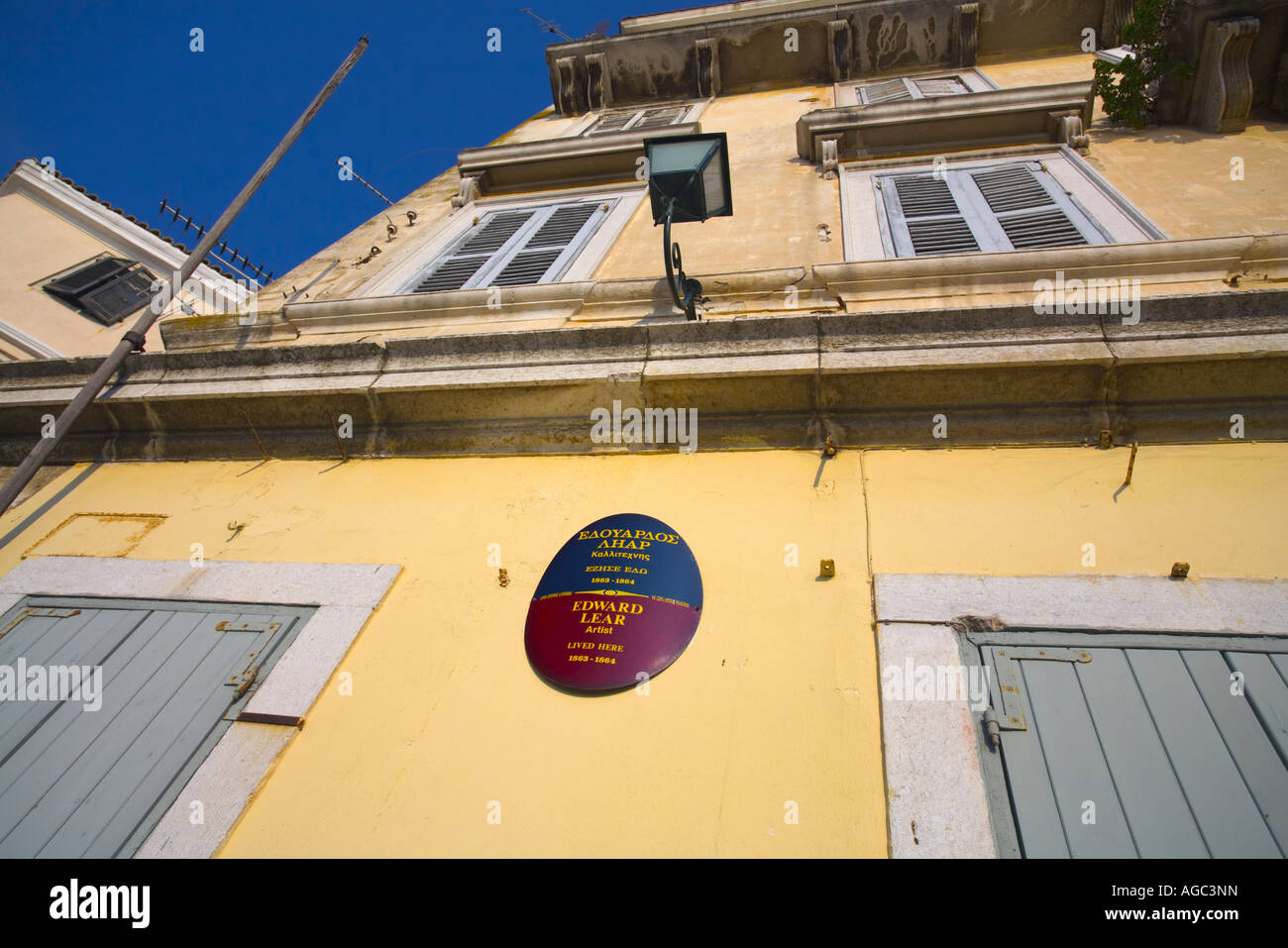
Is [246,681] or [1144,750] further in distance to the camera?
[246,681]

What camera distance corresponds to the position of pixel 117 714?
11.5 feet

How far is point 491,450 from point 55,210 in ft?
41.7

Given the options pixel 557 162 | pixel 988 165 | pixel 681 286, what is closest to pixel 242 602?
pixel 681 286

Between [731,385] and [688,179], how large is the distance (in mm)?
1563

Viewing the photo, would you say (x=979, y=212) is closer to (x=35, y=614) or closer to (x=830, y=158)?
(x=830, y=158)

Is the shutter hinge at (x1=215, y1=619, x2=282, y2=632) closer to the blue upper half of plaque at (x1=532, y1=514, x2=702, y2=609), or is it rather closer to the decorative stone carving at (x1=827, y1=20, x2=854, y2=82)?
the blue upper half of plaque at (x1=532, y1=514, x2=702, y2=609)

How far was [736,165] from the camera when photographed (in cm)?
838

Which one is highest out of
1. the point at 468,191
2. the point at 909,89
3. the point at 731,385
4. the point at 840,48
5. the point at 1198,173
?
the point at 840,48

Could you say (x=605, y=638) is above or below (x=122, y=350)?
below

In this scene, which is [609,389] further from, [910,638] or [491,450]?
[910,638]

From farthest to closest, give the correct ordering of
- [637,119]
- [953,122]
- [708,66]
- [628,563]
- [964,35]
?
1. [708,66]
2. [637,119]
3. [964,35]
4. [953,122]
5. [628,563]

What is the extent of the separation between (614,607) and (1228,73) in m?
7.99

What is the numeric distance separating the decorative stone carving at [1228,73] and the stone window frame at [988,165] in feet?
4.18

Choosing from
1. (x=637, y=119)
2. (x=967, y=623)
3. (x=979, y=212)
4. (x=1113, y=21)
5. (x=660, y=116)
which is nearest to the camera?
(x=967, y=623)
